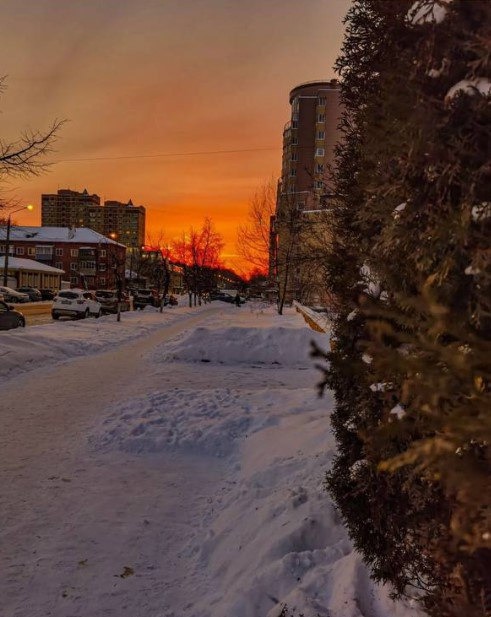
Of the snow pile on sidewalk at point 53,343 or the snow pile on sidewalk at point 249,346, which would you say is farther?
the snow pile on sidewalk at point 249,346

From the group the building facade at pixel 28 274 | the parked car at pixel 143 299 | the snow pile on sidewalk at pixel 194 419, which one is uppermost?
the building facade at pixel 28 274

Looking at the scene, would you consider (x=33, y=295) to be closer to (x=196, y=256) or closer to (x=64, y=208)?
(x=196, y=256)

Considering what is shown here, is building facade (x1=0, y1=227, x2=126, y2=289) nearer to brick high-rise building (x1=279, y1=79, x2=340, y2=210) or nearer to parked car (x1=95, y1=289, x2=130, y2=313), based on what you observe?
brick high-rise building (x1=279, y1=79, x2=340, y2=210)

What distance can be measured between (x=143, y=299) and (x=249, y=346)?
30862 millimetres

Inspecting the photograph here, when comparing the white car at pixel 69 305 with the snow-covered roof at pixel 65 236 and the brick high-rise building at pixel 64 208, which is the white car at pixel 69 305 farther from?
the brick high-rise building at pixel 64 208

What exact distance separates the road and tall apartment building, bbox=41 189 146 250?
166200 millimetres

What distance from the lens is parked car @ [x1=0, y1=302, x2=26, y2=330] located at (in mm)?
20439

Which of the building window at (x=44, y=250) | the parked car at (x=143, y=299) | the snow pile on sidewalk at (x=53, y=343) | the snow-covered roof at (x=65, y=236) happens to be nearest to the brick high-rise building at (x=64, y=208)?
the snow-covered roof at (x=65, y=236)

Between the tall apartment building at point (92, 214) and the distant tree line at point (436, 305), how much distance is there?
559ft

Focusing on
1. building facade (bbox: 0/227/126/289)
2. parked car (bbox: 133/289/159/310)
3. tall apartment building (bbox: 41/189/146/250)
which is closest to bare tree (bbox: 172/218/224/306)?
parked car (bbox: 133/289/159/310)

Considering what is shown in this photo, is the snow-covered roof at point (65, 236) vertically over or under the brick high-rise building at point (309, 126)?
under

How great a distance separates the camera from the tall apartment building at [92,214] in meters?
171

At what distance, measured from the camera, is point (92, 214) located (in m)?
176

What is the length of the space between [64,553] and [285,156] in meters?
96.0
